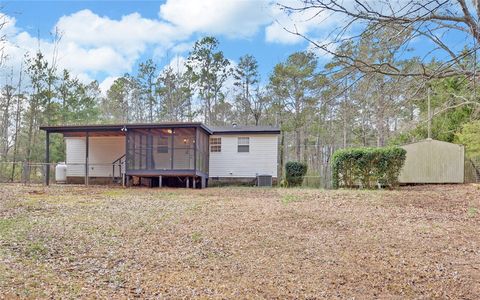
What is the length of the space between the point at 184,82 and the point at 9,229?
2294 cm

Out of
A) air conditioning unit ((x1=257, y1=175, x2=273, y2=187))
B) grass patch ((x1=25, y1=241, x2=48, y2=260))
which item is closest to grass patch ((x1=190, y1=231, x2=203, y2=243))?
grass patch ((x1=25, y1=241, x2=48, y2=260))

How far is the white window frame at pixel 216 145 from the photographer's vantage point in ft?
62.7

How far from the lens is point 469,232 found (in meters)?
7.12

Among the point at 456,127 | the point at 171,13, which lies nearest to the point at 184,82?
the point at 171,13

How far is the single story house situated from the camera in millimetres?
15836

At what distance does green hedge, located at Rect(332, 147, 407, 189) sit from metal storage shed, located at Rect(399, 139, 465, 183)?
3.44 meters

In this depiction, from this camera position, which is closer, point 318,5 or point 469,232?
point 318,5

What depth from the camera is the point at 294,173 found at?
1836 cm

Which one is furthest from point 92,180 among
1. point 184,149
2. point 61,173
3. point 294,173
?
point 294,173

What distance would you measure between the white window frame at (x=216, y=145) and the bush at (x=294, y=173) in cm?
359

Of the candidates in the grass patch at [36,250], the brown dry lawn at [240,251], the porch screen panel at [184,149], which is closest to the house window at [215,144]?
the porch screen panel at [184,149]

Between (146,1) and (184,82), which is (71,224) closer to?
(146,1)

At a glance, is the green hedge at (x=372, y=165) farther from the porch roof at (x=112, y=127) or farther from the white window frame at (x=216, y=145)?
the white window frame at (x=216, y=145)

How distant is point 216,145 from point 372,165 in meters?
8.20
